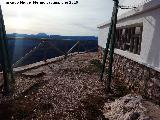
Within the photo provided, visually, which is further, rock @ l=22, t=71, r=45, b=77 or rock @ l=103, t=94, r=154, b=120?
rock @ l=22, t=71, r=45, b=77

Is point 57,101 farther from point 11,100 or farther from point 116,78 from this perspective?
point 116,78

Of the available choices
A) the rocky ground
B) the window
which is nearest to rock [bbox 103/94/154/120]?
the rocky ground

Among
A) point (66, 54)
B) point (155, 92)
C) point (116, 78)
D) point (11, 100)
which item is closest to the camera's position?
point (155, 92)

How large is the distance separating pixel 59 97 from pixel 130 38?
12.7 feet

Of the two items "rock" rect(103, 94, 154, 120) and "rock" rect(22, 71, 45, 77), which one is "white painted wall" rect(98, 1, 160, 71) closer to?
"rock" rect(103, 94, 154, 120)

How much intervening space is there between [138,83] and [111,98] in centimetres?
108

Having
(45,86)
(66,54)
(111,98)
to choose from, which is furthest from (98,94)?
(66,54)

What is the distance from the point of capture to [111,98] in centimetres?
774

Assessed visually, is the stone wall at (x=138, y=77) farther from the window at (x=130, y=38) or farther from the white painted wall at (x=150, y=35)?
the window at (x=130, y=38)

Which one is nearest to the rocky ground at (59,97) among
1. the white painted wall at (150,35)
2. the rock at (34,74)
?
the rock at (34,74)

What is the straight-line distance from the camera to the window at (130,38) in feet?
29.5

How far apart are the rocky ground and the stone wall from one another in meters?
0.39

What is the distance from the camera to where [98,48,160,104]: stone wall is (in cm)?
698

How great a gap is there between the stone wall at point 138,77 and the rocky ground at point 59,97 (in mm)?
392
